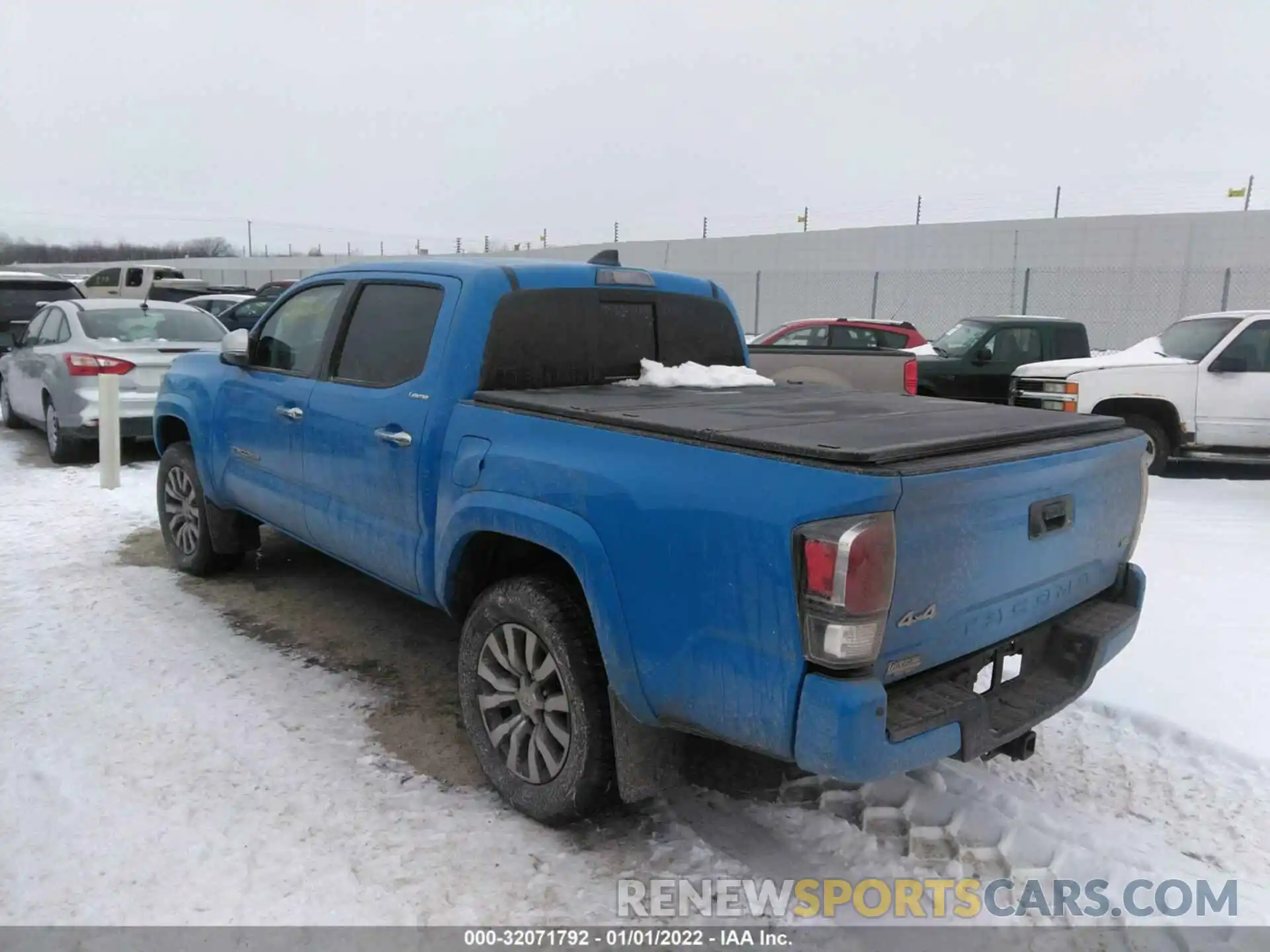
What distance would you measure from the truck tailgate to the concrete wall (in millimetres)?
18801

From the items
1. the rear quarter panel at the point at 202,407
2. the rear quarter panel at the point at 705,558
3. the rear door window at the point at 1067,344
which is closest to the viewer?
the rear quarter panel at the point at 705,558

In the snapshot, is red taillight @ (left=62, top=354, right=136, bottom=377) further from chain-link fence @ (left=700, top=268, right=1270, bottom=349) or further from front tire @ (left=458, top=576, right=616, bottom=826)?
chain-link fence @ (left=700, top=268, right=1270, bottom=349)

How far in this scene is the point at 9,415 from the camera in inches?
445

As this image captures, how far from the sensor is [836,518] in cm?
223

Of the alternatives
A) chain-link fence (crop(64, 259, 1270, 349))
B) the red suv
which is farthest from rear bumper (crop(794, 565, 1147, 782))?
chain-link fence (crop(64, 259, 1270, 349))

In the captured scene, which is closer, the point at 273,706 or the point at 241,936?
the point at 241,936

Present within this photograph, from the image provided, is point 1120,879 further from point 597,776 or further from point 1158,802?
point 597,776

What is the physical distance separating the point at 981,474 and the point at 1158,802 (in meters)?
1.77

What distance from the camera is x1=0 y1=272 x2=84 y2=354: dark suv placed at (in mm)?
12820

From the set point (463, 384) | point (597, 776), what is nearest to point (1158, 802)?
point (597, 776)

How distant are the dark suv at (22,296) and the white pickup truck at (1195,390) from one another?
13126 mm

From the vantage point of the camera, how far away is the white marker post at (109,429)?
7367 millimetres

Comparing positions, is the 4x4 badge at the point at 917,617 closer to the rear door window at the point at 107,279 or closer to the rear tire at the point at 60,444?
the rear tire at the point at 60,444

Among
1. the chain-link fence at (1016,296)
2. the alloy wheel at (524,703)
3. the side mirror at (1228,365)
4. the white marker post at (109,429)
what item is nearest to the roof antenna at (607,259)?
the alloy wheel at (524,703)
